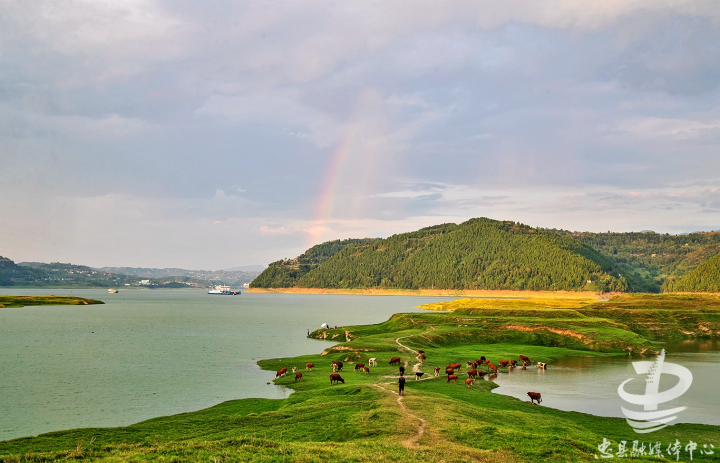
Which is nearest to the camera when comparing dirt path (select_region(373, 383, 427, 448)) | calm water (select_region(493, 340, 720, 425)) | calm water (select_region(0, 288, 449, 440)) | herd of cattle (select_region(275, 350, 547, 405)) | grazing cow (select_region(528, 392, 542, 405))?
dirt path (select_region(373, 383, 427, 448))

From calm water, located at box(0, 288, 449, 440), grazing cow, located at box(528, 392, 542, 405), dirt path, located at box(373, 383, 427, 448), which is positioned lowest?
calm water, located at box(0, 288, 449, 440)

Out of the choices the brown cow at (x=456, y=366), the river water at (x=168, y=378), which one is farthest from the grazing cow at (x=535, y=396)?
the brown cow at (x=456, y=366)

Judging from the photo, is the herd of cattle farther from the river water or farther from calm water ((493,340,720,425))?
the river water

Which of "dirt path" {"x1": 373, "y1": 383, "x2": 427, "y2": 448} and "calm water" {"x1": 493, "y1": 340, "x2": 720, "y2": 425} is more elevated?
"dirt path" {"x1": 373, "y1": 383, "x2": 427, "y2": 448}

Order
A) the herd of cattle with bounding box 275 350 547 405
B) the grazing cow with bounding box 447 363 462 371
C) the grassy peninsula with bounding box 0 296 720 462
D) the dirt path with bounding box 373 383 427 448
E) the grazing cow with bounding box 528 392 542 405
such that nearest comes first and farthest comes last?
the grassy peninsula with bounding box 0 296 720 462 < the dirt path with bounding box 373 383 427 448 < the grazing cow with bounding box 528 392 542 405 < the herd of cattle with bounding box 275 350 547 405 < the grazing cow with bounding box 447 363 462 371

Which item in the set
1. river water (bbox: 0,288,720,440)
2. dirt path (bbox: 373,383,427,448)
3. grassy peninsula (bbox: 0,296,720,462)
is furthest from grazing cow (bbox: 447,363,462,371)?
dirt path (bbox: 373,383,427,448)

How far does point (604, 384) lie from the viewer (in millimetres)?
48688

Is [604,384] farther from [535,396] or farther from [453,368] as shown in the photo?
[453,368]

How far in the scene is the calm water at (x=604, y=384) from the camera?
39531 millimetres

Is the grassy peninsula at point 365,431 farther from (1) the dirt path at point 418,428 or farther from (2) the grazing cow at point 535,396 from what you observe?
(2) the grazing cow at point 535,396

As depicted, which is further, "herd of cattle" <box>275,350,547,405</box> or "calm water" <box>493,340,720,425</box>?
"herd of cattle" <box>275,350,547,405</box>

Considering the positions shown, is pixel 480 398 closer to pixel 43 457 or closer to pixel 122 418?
pixel 122 418

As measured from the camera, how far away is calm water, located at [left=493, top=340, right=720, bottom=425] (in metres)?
39.5

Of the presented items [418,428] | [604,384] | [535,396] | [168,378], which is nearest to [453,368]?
[535,396]
